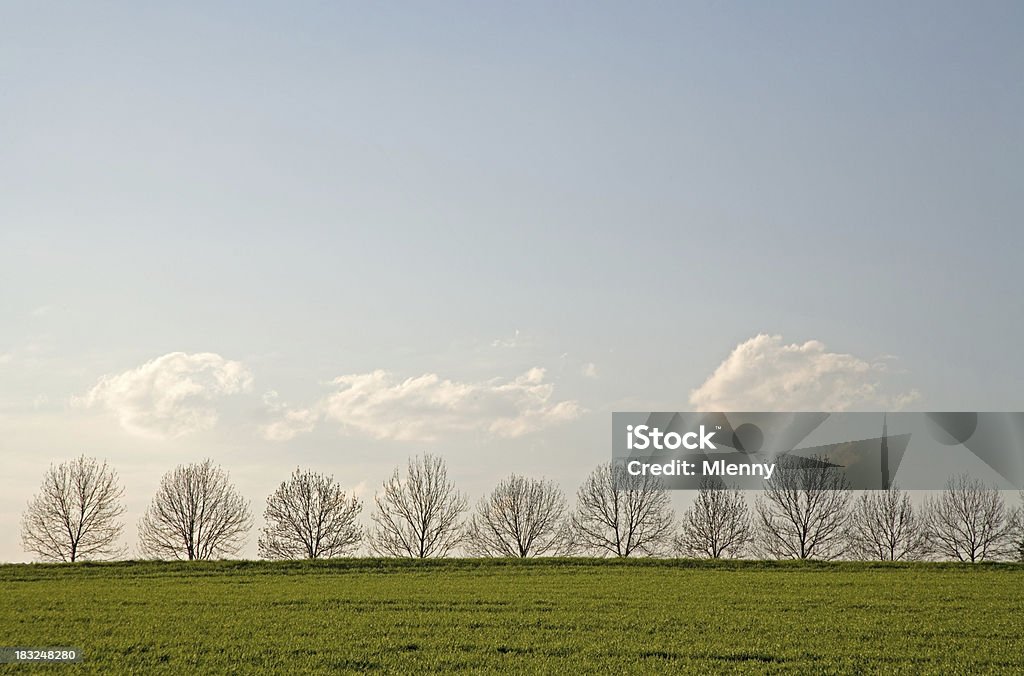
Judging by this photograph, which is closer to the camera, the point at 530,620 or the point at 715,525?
the point at 530,620

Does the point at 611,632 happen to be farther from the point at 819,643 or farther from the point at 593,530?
the point at 593,530

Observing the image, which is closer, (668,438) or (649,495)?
(668,438)

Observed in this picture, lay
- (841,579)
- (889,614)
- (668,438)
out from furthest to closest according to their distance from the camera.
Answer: (668,438), (841,579), (889,614)

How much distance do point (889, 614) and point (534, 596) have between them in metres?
10.8

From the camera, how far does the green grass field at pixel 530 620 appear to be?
19797mm

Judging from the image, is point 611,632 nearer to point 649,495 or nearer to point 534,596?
point 534,596

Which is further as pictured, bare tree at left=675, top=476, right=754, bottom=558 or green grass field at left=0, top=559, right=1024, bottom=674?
bare tree at left=675, top=476, right=754, bottom=558

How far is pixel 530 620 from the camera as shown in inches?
970

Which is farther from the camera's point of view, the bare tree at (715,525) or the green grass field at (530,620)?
the bare tree at (715,525)

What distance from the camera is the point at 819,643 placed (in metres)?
21.3

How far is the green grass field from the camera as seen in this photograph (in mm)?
19797

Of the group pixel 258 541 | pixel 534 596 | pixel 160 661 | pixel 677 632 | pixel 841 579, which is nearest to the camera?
pixel 160 661

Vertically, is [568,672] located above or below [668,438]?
below

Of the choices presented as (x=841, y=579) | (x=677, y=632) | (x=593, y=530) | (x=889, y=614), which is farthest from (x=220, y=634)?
(x=593, y=530)
